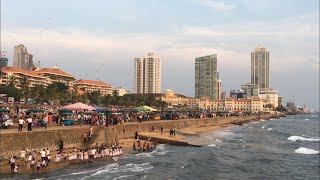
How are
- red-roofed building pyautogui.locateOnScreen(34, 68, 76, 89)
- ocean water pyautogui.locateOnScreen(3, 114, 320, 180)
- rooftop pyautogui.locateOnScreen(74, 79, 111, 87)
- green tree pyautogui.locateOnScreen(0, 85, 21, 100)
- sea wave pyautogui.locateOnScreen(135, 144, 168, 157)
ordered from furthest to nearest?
rooftop pyautogui.locateOnScreen(74, 79, 111, 87) < red-roofed building pyautogui.locateOnScreen(34, 68, 76, 89) < green tree pyautogui.locateOnScreen(0, 85, 21, 100) < sea wave pyautogui.locateOnScreen(135, 144, 168, 157) < ocean water pyautogui.locateOnScreen(3, 114, 320, 180)

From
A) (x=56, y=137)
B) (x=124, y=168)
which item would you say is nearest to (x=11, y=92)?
(x=56, y=137)

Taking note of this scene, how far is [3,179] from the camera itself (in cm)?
1931

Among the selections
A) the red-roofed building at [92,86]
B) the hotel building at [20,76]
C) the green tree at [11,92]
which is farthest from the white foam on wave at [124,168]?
the red-roofed building at [92,86]

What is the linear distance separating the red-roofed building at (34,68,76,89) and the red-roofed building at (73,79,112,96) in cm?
1000

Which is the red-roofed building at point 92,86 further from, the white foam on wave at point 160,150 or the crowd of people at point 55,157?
the crowd of people at point 55,157

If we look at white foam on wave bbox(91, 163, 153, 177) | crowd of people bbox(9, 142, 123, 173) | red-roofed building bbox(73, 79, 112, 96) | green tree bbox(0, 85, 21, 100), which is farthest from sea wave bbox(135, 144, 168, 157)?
red-roofed building bbox(73, 79, 112, 96)

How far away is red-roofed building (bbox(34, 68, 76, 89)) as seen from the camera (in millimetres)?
160625

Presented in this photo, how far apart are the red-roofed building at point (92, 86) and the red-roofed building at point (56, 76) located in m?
10.00

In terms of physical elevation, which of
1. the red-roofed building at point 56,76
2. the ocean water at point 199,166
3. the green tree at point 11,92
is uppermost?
the red-roofed building at point 56,76

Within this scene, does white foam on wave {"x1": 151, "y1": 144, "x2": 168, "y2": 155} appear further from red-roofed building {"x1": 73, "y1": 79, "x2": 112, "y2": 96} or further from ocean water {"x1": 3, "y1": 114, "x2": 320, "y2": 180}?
red-roofed building {"x1": 73, "y1": 79, "x2": 112, "y2": 96}

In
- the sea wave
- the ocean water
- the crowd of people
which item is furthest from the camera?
the sea wave

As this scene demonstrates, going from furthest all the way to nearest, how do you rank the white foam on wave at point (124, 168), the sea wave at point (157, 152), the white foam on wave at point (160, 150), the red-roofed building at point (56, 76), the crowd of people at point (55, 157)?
the red-roofed building at point (56, 76) < the white foam on wave at point (160, 150) < the sea wave at point (157, 152) < the white foam on wave at point (124, 168) < the crowd of people at point (55, 157)

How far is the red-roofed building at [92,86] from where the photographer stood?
183 metres

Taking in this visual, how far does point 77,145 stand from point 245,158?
14368mm
